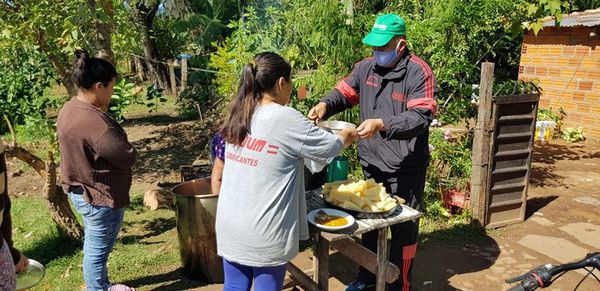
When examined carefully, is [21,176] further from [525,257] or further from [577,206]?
[577,206]

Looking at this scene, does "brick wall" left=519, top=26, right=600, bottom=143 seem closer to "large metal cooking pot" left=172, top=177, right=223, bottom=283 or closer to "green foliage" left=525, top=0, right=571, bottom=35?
"green foliage" left=525, top=0, right=571, bottom=35

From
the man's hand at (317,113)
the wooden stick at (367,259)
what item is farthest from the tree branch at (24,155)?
the wooden stick at (367,259)

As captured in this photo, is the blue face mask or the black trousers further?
the black trousers

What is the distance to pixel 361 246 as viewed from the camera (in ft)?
9.87

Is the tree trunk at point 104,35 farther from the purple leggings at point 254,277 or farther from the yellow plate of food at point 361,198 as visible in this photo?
the purple leggings at point 254,277

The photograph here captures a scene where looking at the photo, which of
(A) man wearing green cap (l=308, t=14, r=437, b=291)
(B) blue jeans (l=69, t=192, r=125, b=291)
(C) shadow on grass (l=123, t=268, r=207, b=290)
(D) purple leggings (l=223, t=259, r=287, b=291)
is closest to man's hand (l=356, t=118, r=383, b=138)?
(A) man wearing green cap (l=308, t=14, r=437, b=291)

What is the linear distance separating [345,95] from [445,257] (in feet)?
6.79

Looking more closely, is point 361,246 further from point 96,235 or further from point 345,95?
point 96,235

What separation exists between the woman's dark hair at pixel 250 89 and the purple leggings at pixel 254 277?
68cm

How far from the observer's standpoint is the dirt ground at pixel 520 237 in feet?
13.6

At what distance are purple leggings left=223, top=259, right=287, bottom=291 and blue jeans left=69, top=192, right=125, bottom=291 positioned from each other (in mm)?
1275

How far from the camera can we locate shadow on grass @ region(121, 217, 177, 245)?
488 centimetres

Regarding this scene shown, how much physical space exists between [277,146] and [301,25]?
365 centimetres

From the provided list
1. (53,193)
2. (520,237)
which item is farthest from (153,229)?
(520,237)
